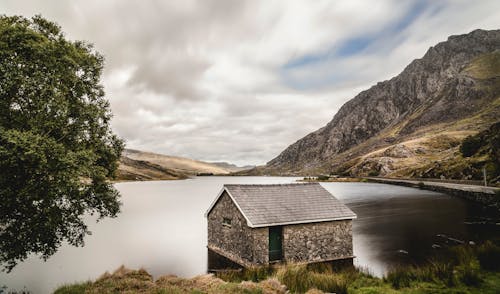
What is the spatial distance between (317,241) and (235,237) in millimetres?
5790

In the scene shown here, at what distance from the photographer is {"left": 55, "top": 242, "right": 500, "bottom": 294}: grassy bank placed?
1367 centimetres

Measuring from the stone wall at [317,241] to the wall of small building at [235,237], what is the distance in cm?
171

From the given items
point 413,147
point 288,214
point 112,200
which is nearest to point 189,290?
point 112,200

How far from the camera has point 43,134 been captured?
47.1ft

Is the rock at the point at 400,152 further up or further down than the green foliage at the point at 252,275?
further up

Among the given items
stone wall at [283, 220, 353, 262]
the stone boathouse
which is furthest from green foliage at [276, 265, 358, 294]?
stone wall at [283, 220, 353, 262]

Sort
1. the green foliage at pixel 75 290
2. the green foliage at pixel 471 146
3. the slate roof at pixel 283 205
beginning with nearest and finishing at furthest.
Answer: the green foliage at pixel 75 290 < the slate roof at pixel 283 205 < the green foliage at pixel 471 146

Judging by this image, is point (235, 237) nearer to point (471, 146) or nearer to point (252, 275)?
point (252, 275)

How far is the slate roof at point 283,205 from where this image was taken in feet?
73.9

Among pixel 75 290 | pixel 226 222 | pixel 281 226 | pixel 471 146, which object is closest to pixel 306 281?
pixel 281 226

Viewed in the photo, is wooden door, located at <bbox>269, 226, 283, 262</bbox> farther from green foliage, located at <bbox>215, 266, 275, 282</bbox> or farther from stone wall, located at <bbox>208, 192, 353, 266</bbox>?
green foliage, located at <bbox>215, 266, 275, 282</bbox>

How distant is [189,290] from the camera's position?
13.5 meters

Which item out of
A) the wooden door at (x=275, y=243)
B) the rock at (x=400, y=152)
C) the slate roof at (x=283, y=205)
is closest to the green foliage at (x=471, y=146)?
the rock at (x=400, y=152)

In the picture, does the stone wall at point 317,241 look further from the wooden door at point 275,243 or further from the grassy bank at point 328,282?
the grassy bank at point 328,282
